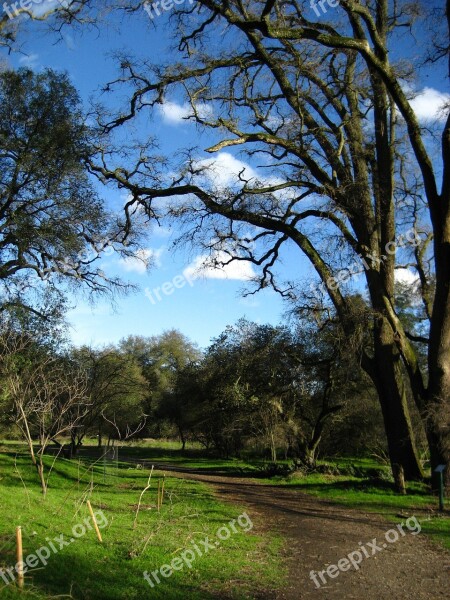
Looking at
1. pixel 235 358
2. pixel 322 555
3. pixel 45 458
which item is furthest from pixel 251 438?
pixel 322 555

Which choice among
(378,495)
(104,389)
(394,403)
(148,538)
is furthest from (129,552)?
(104,389)

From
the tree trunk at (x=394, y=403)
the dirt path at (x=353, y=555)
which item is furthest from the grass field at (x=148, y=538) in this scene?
the tree trunk at (x=394, y=403)

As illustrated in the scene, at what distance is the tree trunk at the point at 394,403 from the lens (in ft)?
50.0

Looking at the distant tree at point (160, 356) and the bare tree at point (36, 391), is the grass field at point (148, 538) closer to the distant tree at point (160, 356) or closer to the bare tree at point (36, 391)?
the bare tree at point (36, 391)

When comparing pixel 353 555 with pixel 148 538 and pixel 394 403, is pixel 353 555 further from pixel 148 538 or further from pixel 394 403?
pixel 394 403

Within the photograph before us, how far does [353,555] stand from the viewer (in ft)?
26.7

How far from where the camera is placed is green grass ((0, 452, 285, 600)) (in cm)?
609

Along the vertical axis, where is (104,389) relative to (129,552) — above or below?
above

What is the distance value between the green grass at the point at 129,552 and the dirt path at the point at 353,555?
Answer: 45 cm

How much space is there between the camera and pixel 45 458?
1894 centimetres

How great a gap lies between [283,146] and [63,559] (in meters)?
12.0

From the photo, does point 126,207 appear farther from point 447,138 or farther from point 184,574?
point 184,574

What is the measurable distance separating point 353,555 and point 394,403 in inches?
310

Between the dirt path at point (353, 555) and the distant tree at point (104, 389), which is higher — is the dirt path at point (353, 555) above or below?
below
